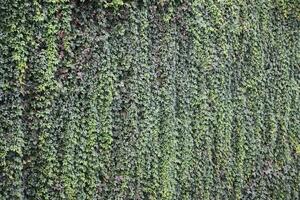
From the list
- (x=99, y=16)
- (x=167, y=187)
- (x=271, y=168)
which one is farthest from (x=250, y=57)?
(x=99, y=16)

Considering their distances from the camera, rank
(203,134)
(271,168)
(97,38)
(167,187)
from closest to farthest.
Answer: (97,38) → (167,187) → (203,134) → (271,168)

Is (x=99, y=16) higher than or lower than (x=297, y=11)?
lower

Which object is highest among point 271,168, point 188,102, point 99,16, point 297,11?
point 297,11

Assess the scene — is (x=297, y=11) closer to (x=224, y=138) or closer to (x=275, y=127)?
(x=275, y=127)

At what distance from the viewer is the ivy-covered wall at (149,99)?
3613mm

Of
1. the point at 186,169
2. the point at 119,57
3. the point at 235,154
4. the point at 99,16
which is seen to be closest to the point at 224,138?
the point at 235,154

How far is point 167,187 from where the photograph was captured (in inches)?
180

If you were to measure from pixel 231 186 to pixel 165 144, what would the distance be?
3.94 ft

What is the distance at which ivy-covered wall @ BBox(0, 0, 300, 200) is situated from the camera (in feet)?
11.9

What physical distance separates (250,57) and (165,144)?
170 centimetres

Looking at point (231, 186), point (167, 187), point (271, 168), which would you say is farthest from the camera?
point (271, 168)

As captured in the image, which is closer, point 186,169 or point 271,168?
point 186,169

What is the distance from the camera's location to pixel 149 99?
14.5ft

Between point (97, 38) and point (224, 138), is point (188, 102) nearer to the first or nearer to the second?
point (224, 138)
